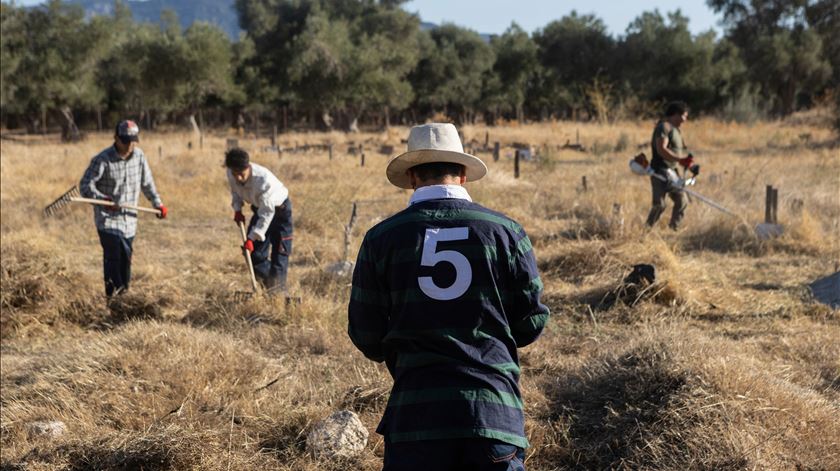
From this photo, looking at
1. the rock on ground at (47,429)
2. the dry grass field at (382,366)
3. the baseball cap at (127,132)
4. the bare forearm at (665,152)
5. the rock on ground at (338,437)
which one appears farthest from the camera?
the bare forearm at (665,152)

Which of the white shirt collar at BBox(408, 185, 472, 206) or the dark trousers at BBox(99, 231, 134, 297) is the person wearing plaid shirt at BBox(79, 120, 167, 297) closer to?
the dark trousers at BBox(99, 231, 134, 297)

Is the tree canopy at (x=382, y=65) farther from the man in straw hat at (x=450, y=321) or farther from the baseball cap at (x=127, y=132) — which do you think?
the man in straw hat at (x=450, y=321)

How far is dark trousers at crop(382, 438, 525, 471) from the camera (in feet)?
6.58

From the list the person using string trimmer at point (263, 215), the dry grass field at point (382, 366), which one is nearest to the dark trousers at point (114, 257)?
the dry grass field at point (382, 366)

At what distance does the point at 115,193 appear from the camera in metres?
5.90

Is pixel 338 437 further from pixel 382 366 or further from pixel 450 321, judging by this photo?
pixel 450 321

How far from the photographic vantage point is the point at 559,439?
11.7ft

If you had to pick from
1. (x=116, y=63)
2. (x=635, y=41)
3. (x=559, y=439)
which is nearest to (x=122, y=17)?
(x=116, y=63)

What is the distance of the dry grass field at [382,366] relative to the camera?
3316mm

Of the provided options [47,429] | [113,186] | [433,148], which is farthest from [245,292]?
[433,148]

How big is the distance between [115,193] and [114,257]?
53 centimetres

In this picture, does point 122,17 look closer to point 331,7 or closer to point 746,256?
point 331,7

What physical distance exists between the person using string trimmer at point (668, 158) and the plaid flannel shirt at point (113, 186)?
556 centimetres

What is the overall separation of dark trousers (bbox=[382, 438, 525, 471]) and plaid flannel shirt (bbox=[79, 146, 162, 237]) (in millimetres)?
4528
